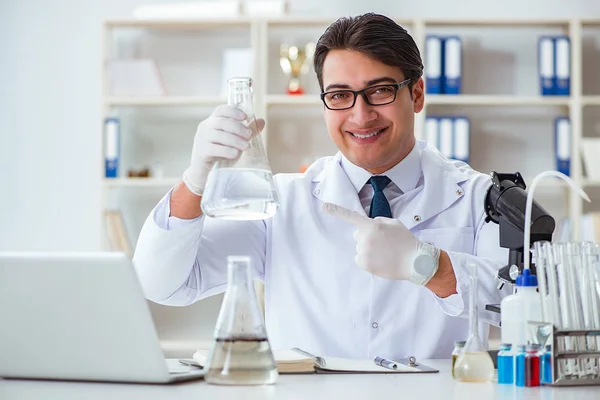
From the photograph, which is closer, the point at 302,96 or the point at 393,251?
the point at 393,251

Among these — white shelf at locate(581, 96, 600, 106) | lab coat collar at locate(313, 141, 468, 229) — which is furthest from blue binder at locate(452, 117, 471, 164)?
lab coat collar at locate(313, 141, 468, 229)

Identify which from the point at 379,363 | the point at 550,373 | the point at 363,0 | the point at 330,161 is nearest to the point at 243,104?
the point at 379,363

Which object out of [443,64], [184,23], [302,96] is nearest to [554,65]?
[443,64]

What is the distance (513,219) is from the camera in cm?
127

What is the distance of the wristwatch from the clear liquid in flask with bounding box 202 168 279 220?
0.90 feet

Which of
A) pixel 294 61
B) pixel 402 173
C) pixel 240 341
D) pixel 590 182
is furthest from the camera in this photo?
pixel 294 61

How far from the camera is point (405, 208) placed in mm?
1798

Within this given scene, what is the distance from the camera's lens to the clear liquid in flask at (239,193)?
3.93ft

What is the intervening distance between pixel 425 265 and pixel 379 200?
1.44ft

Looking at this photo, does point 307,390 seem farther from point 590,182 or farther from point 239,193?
point 590,182

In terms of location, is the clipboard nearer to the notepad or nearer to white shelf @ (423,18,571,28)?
the notepad

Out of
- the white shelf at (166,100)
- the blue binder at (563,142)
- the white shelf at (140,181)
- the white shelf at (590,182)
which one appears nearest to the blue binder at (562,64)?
the blue binder at (563,142)

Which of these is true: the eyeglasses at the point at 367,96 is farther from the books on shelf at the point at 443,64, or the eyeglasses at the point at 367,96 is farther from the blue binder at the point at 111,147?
the blue binder at the point at 111,147

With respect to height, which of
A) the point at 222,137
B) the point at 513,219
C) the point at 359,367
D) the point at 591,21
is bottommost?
the point at 359,367
